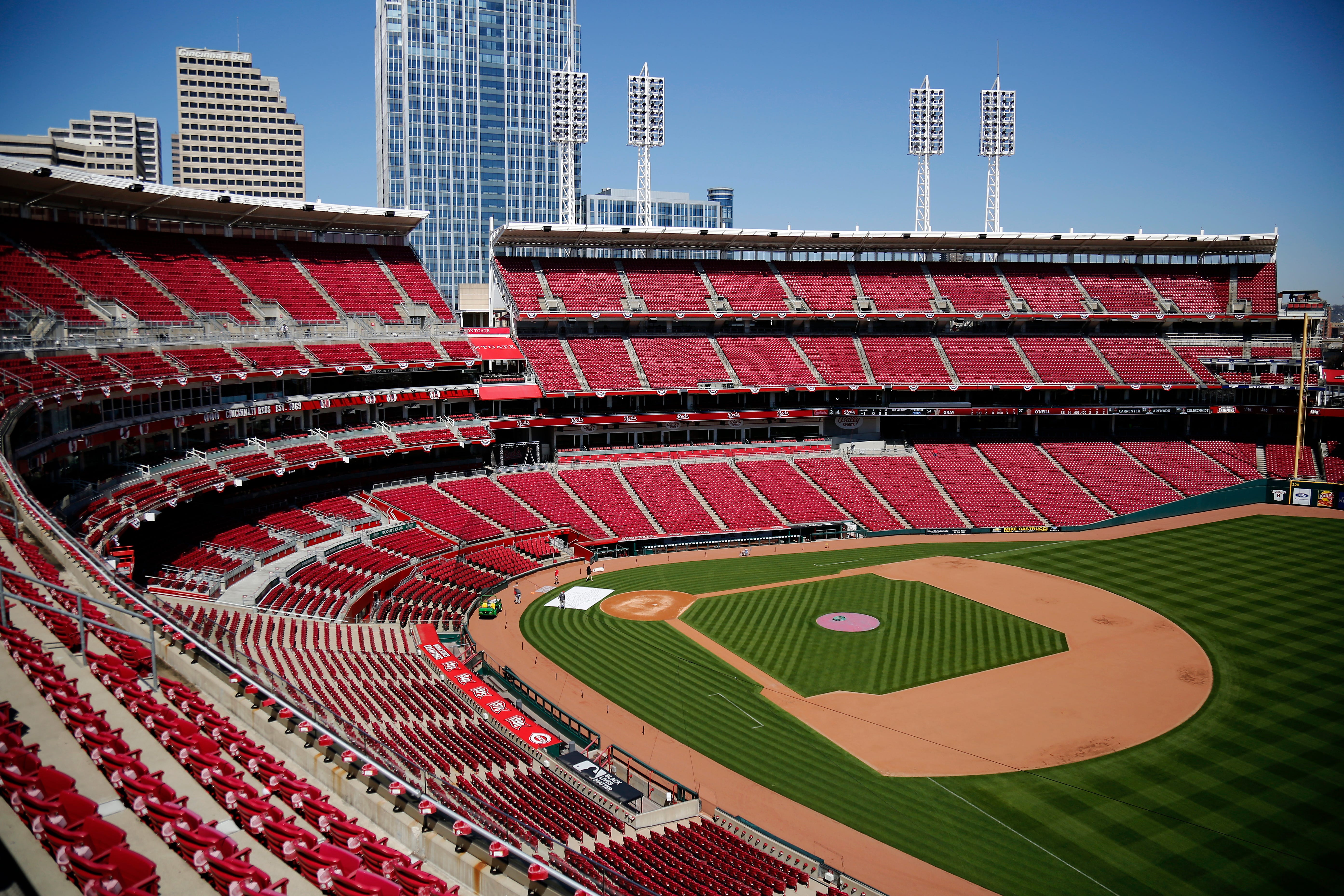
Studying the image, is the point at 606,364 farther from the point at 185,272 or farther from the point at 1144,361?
the point at 1144,361

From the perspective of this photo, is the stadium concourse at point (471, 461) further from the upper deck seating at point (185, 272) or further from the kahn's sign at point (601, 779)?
the upper deck seating at point (185, 272)

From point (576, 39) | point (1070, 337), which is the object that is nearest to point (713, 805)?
point (1070, 337)

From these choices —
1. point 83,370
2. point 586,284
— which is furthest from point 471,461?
point 83,370

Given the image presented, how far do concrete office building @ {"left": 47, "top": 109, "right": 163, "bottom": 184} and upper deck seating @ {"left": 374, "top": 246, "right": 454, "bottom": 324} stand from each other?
11599 cm

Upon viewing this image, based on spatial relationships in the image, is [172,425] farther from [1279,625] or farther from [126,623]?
[1279,625]

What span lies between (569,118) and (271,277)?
2682 cm

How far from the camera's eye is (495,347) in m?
58.6

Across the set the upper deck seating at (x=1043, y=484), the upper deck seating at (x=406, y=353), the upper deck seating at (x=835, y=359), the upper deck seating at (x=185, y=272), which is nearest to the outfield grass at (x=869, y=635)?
the upper deck seating at (x=1043, y=484)

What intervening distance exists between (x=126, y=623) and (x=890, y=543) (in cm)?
4346

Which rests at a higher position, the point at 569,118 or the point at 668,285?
the point at 569,118

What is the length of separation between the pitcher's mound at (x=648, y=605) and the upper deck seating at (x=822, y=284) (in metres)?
30.6

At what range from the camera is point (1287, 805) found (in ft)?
74.6

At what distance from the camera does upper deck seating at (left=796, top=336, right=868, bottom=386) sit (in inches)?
2420

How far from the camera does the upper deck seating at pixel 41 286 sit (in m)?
37.4
